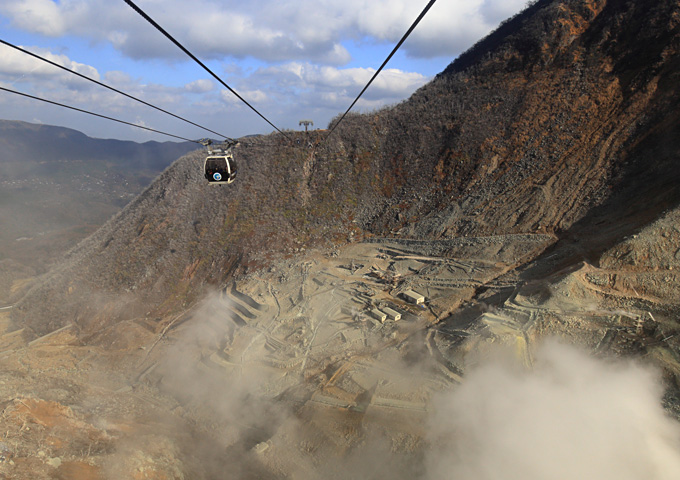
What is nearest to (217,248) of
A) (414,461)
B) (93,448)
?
(93,448)

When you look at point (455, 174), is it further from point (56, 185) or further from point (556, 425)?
point (56, 185)

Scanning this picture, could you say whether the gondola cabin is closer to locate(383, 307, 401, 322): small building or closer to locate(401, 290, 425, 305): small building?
locate(383, 307, 401, 322): small building

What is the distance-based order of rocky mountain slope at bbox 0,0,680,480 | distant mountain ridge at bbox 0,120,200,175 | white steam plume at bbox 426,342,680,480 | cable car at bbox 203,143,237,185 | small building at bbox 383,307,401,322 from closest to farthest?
white steam plume at bbox 426,342,680,480
rocky mountain slope at bbox 0,0,680,480
cable car at bbox 203,143,237,185
small building at bbox 383,307,401,322
distant mountain ridge at bbox 0,120,200,175

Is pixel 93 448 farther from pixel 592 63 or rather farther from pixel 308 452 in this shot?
pixel 592 63

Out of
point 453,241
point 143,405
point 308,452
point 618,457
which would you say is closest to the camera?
point 618,457

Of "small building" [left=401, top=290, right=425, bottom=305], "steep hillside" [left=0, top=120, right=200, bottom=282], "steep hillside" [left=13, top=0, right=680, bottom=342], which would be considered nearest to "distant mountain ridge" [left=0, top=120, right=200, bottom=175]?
"steep hillside" [left=0, top=120, right=200, bottom=282]

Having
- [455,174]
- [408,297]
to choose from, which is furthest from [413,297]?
[455,174]
